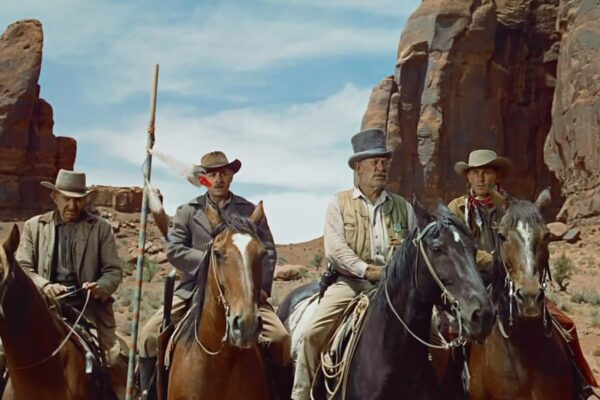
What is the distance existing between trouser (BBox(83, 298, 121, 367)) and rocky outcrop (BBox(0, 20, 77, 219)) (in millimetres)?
50722

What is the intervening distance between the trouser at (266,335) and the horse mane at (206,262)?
594mm

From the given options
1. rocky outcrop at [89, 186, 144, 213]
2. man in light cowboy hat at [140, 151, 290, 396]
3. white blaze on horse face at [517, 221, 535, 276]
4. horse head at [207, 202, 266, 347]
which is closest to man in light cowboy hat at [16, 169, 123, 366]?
man in light cowboy hat at [140, 151, 290, 396]

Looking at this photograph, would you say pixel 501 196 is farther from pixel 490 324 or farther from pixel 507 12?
pixel 507 12

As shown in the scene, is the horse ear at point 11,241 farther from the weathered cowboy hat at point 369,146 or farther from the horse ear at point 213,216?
the weathered cowboy hat at point 369,146

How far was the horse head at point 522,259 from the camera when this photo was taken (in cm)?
734

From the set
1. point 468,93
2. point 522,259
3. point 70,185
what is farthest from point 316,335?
point 468,93

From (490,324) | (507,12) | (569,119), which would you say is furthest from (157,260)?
(490,324)

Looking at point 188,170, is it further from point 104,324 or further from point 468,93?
point 468,93

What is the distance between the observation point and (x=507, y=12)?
5700cm

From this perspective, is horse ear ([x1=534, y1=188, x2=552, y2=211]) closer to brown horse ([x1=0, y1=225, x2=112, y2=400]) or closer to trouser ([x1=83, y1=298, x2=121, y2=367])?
trouser ([x1=83, y1=298, x2=121, y2=367])

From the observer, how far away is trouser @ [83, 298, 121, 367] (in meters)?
8.48

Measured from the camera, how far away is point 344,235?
314 inches

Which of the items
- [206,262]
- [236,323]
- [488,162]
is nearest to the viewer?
[236,323]

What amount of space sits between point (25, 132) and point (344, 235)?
54.5 metres
